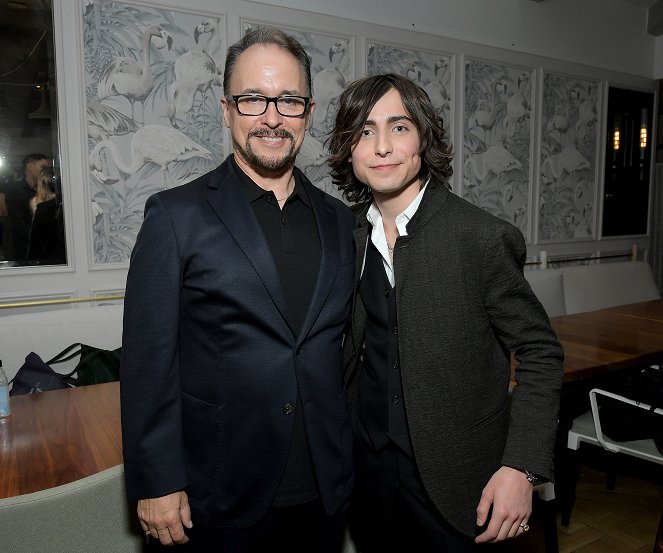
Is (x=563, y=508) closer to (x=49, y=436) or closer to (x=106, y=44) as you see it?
(x=49, y=436)

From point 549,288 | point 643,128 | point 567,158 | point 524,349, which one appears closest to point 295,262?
point 524,349

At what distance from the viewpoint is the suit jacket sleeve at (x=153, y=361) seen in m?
1.08

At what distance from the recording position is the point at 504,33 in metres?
4.41

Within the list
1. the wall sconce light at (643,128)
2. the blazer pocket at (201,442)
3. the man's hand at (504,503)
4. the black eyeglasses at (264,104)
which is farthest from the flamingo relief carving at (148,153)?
the wall sconce light at (643,128)

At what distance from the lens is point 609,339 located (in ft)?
8.83

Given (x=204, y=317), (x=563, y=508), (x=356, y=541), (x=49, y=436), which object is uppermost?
(x=204, y=317)

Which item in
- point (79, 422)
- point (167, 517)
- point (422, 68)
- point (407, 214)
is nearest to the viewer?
point (167, 517)

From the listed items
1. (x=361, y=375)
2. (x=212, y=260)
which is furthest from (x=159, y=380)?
(x=361, y=375)

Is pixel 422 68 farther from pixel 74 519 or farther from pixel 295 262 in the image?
pixel 74 519

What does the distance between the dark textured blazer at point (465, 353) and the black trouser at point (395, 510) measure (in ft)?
0.16

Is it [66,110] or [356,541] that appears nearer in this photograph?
[356,541]

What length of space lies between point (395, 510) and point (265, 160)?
84cm

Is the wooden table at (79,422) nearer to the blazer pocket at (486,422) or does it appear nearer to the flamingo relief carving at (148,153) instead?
the blazer pocket at (486,422)

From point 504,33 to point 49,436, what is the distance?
4233 millimetres
